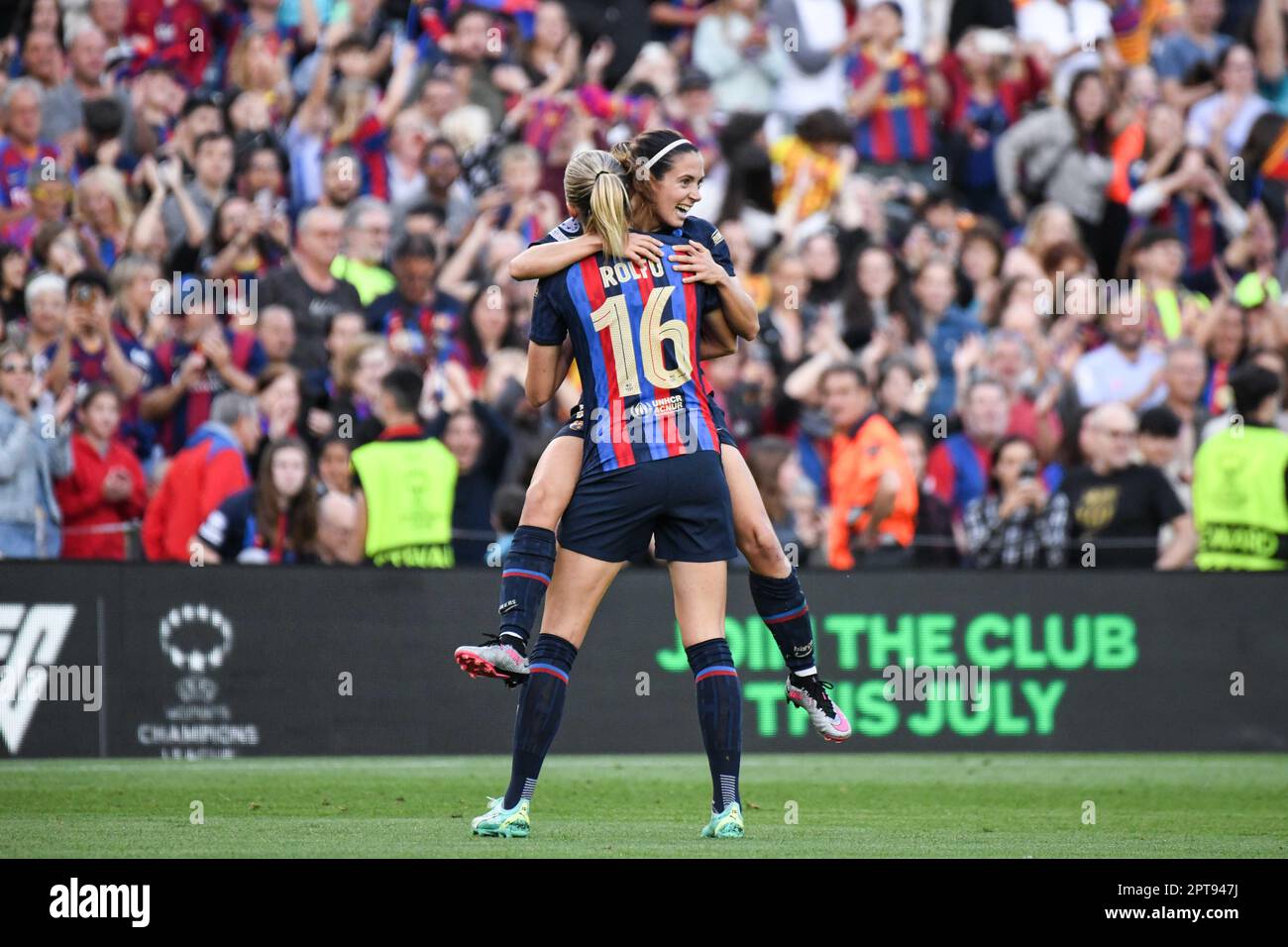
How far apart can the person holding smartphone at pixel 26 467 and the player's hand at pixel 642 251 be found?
6.74 m

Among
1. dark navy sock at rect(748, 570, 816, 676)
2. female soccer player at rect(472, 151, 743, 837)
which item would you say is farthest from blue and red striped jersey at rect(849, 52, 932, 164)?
female soccer player at rect(472, 151, 743, 837)

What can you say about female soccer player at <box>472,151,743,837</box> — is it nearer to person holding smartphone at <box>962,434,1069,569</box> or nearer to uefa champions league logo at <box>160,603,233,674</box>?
uefa champions league logo at <box>160,603,233,674</box>

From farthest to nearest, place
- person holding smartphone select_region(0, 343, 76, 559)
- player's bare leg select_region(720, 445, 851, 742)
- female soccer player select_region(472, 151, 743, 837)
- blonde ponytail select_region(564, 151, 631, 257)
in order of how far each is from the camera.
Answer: person holding smartphone select_region(0, 343, 76, 559) < player's bare leg select_region(720, 445, 851, 742) < female soccer player select_region(472, 151, 743, 837) < blonde ponytail select_region(564, 151, 631, 257)

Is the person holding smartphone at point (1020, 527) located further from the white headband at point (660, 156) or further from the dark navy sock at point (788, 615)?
the white headband at point (660, 156)

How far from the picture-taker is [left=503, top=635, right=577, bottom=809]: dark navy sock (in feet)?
25.7

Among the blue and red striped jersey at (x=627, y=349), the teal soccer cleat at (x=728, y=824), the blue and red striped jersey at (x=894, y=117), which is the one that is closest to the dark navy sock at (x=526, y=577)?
the blue and red striped jersey at (x=627, y=349)

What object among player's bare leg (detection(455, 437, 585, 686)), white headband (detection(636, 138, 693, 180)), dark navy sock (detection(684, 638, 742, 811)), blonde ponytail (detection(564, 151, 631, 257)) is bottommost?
dark navy sock (detection(684, 638, 742, 811))

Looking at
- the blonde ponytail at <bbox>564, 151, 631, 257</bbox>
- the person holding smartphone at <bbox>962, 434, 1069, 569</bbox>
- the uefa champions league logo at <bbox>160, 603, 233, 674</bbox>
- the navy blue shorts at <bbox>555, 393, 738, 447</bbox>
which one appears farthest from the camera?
the person holding smartphone at <bbox>962, 434, 1069, 569</bbox>

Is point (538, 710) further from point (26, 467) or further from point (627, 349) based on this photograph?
point (26, 467)

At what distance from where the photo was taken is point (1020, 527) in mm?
14367

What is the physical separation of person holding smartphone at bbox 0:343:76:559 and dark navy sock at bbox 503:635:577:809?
6.32 m

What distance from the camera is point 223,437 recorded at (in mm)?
13953

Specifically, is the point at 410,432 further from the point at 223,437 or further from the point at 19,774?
the point at 19,774
